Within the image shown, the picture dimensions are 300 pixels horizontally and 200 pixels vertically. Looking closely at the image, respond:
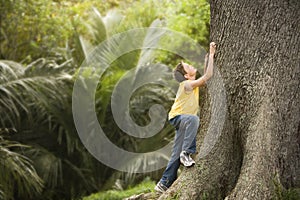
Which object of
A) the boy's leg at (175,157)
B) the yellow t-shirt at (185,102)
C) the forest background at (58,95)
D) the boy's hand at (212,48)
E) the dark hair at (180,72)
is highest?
the boy's hand at (212,48)

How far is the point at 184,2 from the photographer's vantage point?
44.3 ft

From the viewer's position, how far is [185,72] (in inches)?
255

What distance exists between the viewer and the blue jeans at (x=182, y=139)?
6.23m

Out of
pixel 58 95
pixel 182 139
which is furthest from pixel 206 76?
pixel 58 95

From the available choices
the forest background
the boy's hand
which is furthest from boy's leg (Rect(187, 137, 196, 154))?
the forest background

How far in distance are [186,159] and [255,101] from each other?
0.94 metres

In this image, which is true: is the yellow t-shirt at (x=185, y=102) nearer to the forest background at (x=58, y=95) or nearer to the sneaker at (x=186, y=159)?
the sneaker at (x=186, y=159)

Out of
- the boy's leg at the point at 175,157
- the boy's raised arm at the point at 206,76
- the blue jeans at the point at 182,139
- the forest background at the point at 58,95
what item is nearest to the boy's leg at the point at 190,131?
the blue jeans at the point at 182,139

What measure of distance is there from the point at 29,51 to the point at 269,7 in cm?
1053

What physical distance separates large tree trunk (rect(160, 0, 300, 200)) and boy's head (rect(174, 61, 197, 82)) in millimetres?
273

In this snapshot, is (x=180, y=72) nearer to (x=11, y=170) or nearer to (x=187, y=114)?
(x=187, y=114)

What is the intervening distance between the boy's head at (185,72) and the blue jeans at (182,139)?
46cm

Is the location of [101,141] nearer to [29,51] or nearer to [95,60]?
[95,60]

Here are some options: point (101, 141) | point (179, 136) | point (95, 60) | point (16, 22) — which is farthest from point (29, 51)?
point (179, 136)
